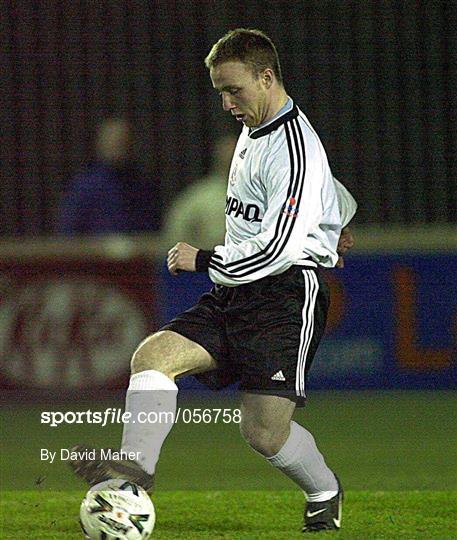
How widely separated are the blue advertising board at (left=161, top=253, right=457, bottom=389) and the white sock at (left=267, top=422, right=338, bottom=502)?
429 cm

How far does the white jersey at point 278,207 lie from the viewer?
5.05m

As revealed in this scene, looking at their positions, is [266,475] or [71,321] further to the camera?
[71,321]

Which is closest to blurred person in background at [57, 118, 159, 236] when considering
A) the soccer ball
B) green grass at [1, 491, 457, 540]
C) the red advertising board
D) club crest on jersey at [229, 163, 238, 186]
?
the red advertising board

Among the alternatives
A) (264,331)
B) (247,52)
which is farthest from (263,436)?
(247,52)

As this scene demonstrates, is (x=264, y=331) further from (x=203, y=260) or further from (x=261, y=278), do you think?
(x=203, y=260)

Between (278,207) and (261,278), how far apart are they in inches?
11.4

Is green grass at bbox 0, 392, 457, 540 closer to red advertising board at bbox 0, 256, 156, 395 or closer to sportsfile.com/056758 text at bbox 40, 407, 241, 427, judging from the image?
sportsfile.com/056758 text at bbox 40, 407, 241, 427

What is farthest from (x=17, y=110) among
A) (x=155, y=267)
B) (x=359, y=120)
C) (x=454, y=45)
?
(x=454, y=45)

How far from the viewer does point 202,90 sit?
10555 millimetres

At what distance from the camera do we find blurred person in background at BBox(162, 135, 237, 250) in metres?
10.0

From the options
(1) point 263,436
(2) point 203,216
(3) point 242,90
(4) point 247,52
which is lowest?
(1) point 263,436

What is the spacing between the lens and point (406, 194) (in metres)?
10.6

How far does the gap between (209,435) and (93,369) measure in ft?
4.63

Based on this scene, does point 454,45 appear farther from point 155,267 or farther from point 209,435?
point 209,435
